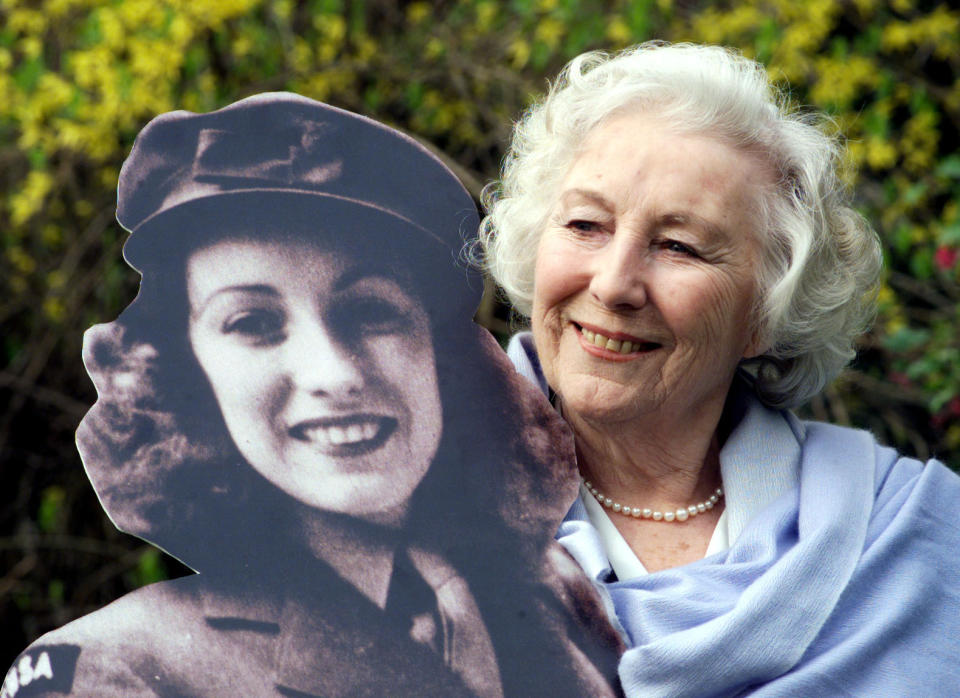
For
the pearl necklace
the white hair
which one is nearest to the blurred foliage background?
the white hair

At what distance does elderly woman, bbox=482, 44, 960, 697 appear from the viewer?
60.4 inches

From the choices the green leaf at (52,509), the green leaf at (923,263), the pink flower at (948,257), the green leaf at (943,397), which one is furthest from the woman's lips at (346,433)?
the green leaf at (923,263)

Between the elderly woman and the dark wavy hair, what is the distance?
94mm

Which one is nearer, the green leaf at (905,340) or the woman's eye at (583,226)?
the woman's eye at (583,226)

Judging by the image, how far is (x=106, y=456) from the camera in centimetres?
156

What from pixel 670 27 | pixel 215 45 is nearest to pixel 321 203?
pixel 215 45

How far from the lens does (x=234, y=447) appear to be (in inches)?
62.2

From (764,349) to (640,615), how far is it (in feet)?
1.76

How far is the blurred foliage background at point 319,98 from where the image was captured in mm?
3371

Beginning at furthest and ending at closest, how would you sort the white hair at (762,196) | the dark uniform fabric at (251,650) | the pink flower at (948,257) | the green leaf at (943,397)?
the pink flower at (948,257)
the green leaf at (943,397)
the white hair at (762,196)
the dark uniform fabric at (251,650)

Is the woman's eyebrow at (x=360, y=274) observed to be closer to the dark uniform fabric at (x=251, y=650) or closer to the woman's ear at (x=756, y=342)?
the dark uniform fabric at (x=251, y=650)

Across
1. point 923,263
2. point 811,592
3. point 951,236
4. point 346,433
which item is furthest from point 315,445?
point 923,263

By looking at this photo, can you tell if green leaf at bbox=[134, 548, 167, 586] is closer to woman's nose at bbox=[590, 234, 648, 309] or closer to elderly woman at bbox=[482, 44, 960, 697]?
elderly woman at bbox=[482, 44, 960, 697]

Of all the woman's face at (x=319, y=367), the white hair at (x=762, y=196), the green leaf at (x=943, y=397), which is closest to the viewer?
the woman's face at (x=319, y=367)
